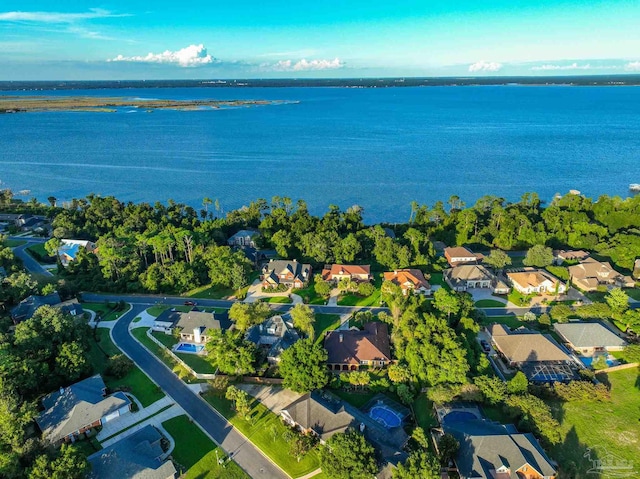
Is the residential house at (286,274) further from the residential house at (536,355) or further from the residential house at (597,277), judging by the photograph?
the residential house at (597,277)

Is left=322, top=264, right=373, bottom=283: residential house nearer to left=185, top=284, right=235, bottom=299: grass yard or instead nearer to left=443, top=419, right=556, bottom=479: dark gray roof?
left=185, top=284, right=235, bottom=299: grass yard

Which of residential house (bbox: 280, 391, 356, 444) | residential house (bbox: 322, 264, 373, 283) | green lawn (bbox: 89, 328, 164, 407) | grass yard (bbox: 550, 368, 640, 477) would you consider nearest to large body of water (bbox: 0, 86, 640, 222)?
residential house (bbox: 322, 264, 373, 283)

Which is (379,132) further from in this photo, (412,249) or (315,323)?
(315,323)

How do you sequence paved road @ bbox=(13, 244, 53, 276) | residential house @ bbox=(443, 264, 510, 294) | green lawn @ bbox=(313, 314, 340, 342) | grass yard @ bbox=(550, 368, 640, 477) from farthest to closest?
paved road @ bbox=(13, 244, 53, 276) → residential house @ bbox=(443, 264, 510, 294) → green lawn @ bbox=(313, 314, 340, 342) → grass yard @ bbox=(550, 368, 640, 477)

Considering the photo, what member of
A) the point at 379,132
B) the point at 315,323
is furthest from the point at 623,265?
the point at 379,132

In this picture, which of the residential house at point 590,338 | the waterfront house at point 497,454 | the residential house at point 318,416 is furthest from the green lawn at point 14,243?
the residential house at point 590,338
